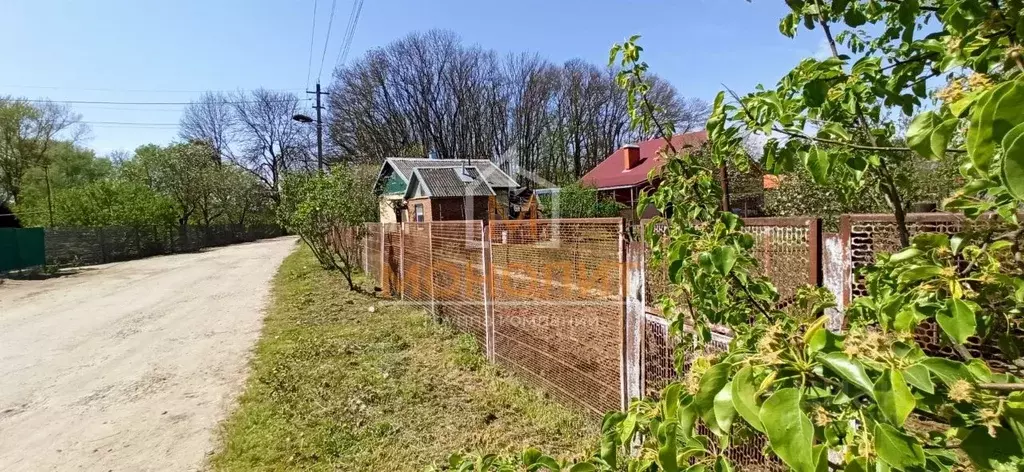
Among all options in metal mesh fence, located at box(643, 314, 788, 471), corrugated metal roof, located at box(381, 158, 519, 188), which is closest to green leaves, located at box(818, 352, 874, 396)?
metal mesh fence, located at box(643, 314, 788, 471)

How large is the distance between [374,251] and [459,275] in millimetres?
7342

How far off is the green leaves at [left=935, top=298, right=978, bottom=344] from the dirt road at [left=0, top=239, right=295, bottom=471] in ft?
15.5

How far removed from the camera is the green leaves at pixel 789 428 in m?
0.65

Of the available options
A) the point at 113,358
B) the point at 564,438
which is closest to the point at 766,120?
the point at 564,438

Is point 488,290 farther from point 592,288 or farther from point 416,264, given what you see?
point 416,264

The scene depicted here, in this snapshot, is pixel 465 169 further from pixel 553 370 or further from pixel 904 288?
pixel 904 288

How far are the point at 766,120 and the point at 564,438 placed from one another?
3300mm

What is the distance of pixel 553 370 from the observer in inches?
188

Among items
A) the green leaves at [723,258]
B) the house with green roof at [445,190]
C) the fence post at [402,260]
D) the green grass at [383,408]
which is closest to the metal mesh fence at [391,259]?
the fence post at [402,260]

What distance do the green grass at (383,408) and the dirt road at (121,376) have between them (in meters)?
0.40

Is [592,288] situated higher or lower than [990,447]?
lower

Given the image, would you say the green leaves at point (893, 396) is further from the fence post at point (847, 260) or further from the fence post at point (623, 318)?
the fence post at point (623, 318)

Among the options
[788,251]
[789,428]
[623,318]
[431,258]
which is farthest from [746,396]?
[431,258]

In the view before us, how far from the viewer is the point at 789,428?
0.66 meters
